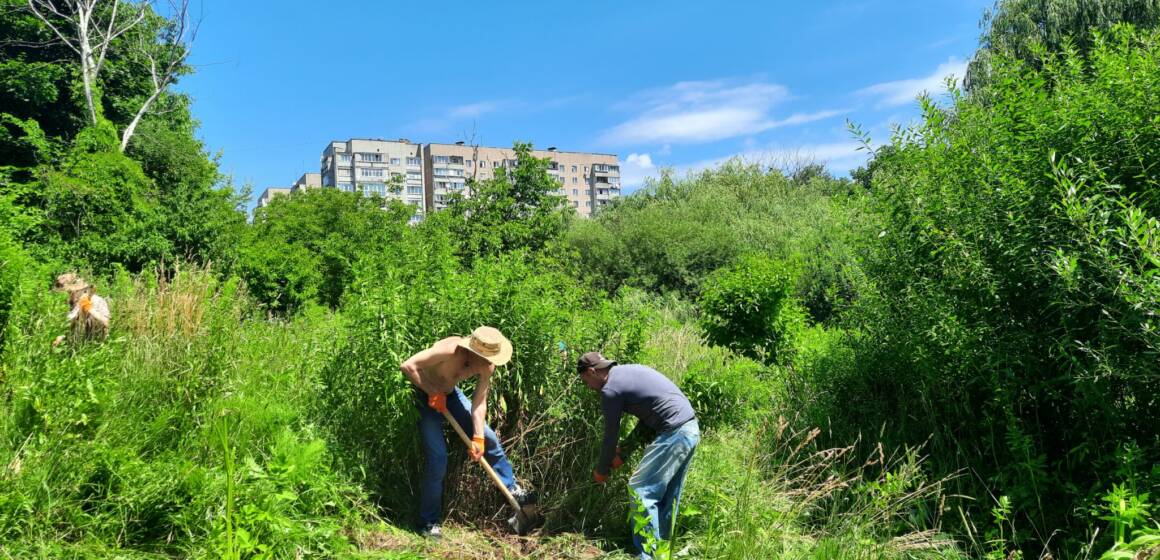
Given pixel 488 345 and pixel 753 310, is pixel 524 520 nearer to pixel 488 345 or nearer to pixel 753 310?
pixel 488 345

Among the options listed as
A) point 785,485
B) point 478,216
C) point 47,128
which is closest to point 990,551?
point 785,485

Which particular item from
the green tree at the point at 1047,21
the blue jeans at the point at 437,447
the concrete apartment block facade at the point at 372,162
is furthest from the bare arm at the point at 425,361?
the concrete apartment block facade at the point at 372,162

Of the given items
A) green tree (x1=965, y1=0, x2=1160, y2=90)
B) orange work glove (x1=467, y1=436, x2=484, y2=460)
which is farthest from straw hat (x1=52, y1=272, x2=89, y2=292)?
green tree (x1=965, y1=0, x2=1160, y2=90)

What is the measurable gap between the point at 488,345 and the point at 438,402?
53cm

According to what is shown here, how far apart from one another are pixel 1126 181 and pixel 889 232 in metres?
1.54

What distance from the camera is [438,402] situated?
14.0 ft

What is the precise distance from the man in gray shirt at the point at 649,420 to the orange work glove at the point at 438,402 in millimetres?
910

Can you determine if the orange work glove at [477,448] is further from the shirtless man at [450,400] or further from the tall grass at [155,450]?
the tall grass at [155,450]

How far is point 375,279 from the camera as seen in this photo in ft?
15.7

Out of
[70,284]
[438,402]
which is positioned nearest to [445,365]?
[438,402]

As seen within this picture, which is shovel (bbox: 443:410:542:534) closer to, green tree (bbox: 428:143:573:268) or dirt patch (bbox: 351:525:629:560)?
dirt patch (bbox: 351:525:629:560)

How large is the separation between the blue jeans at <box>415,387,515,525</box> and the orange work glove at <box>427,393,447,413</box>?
4.3 inches

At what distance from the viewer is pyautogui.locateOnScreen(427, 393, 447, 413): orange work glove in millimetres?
4250

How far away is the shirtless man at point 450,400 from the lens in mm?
4148
